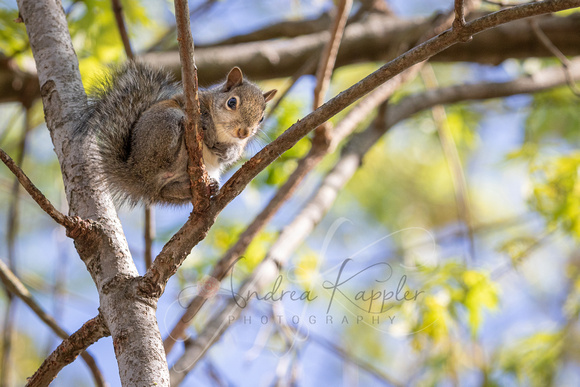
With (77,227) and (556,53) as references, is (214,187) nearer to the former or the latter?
(77,227)

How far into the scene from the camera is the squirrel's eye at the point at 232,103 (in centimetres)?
258

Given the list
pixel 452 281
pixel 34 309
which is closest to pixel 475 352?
pixel 452 281

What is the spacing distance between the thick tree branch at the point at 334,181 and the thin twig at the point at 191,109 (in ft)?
2.62

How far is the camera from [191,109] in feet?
5.45

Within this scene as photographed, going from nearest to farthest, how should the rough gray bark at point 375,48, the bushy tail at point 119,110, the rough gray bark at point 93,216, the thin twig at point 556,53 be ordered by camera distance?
the rough gray bark at point 93,216 → the bushy tail at point 119,110 → the thin twig at point 556,53 → the rough gray bark at point 375,48

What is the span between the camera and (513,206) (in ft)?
21.0

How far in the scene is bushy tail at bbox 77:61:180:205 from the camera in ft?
6.82

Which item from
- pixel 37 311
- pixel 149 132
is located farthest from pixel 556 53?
pixel 37 311

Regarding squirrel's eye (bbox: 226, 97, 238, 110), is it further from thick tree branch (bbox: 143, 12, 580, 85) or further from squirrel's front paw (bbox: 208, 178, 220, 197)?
thick tree branch (bbox: 143, 12, 580, 85)

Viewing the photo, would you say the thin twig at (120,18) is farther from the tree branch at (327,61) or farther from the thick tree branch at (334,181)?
the thick tree branch at (334,181)

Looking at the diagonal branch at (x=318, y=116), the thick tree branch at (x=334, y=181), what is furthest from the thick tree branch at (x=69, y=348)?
the thick tree branch at (x=334, y=181)

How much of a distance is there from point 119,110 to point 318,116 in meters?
0.99

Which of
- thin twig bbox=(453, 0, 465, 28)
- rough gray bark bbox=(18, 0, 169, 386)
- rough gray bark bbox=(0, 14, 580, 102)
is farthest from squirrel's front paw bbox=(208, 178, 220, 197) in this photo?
rough gray bark bbox=(0, 14, 580, 102)

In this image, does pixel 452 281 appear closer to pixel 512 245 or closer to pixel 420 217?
pixel 512 245
